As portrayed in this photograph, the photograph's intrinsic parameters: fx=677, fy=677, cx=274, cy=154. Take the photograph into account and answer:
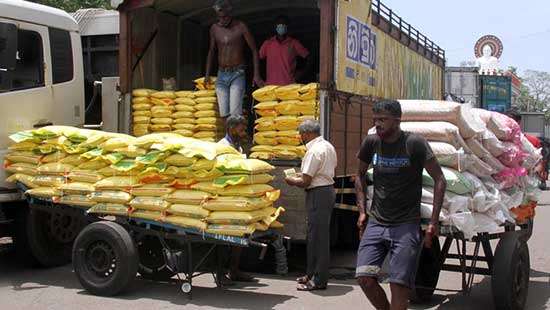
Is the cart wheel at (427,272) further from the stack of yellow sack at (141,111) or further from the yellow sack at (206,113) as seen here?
the stack of yellow sack at (141,111)

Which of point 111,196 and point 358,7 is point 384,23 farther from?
point 111,196

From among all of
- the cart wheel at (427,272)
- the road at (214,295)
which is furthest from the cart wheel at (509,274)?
the cart wheel at (427,272)

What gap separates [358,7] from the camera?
26.7 feet

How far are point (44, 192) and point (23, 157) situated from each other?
534 mm

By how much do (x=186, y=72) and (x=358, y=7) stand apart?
293 cm

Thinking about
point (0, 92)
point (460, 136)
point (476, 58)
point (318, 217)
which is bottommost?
point (318, 217)

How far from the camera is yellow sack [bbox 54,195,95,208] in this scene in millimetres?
6523

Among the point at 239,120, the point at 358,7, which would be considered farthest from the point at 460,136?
the point at 358,7

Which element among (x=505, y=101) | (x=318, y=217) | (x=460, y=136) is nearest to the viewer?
(x=460, y=136)

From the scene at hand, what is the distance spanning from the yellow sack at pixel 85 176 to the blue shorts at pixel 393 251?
9.84 ft

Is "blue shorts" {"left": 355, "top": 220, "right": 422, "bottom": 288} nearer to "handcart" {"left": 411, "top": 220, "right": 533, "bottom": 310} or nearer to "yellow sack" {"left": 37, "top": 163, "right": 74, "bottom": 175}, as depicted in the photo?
"handcart" {"left": 411, "top": 220, "right": 533, "bottom": 310}

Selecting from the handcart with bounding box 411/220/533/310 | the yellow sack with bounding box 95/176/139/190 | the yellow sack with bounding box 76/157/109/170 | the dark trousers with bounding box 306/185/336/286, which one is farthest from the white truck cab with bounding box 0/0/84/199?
the handcart with bounding box 411/220/533/310

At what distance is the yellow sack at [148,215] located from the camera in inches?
244

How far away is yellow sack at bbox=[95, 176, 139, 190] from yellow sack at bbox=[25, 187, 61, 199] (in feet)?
1.82
